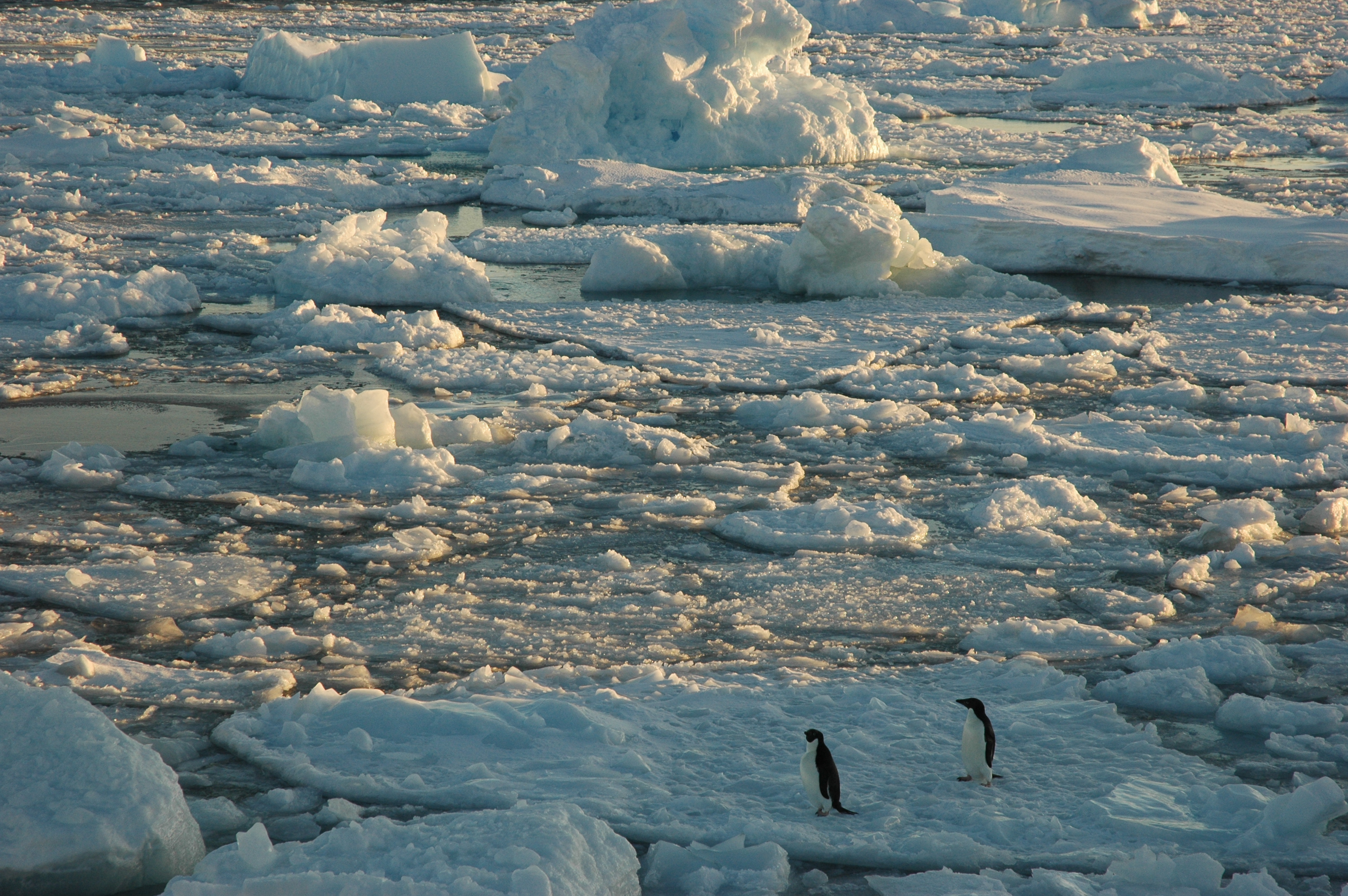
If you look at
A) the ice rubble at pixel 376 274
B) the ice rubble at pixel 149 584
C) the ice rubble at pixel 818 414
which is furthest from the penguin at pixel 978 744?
the ice rubble at pixel 376 274

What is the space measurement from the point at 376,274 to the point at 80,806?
7255 mm

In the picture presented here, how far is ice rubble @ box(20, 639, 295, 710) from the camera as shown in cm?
400

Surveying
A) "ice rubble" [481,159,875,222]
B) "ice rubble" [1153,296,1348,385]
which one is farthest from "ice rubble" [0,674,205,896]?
"ice rubble" [481,159,875,222]

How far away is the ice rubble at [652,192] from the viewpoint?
503 inches

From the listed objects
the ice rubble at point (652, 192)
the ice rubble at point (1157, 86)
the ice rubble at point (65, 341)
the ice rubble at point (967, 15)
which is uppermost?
the ice rubble at point (967, 15)

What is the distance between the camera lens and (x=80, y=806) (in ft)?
9.74

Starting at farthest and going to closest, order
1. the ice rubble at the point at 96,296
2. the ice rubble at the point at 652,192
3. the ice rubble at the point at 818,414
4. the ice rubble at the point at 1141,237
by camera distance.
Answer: the ice rubble at the point at 652,192 < the ice rubble at the point at 1141,237 < the ice rubble at the point at 96,296 < the ice rubble at the point at 818,414

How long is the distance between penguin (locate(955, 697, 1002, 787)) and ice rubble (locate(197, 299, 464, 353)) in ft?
18.3

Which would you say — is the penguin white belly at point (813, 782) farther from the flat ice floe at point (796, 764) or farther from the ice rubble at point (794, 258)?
the ice rubble at point (794, 258)

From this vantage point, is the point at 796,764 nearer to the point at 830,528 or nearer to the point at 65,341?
the point at 830,528

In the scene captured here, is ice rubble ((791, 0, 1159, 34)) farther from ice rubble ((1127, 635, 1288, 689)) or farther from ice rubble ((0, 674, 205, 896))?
ice rubble ((0, 674, 205, 896))

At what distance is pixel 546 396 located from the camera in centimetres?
753

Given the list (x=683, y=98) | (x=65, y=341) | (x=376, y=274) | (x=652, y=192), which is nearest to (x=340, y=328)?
(x=376, y=274)

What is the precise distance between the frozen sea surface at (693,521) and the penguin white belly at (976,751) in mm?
100
